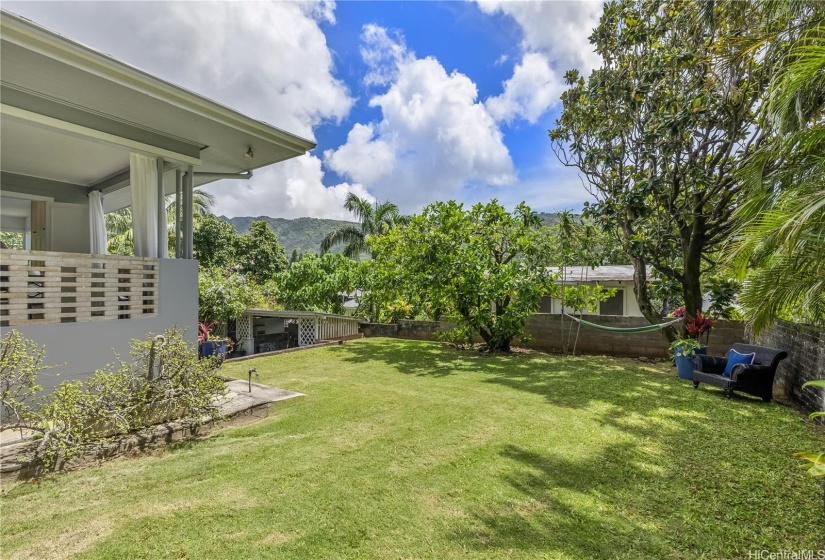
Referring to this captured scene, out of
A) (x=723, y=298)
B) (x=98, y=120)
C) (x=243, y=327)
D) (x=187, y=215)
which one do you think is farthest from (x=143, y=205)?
(x=723, y=298)

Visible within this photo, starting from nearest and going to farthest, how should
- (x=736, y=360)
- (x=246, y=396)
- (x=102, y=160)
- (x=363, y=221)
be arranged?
(x=246, y=396) < (x=736, y=360) < (x=102, y=160) < (x=363, y=221)

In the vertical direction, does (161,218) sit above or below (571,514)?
above

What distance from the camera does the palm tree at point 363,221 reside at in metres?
23.9

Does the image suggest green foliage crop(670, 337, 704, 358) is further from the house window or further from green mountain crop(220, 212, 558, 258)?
Answer: green mountain crop(220, 212, 558, 258)

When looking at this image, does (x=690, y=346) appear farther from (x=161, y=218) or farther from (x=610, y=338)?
(x=161, y=218)

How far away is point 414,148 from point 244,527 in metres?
14.6

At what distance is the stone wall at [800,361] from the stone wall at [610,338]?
1838 mm

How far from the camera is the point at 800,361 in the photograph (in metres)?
5.32

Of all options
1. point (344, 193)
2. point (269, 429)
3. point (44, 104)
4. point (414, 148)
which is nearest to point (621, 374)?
point (269, 429)

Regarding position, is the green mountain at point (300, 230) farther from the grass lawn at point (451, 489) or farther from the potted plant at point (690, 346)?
the grass lawn at point (451, 489)

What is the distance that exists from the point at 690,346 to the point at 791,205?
4.39 meters

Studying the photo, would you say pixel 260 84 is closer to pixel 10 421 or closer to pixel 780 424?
pixel 10 421

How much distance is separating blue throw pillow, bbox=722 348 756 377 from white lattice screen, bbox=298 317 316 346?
9770 millimetres

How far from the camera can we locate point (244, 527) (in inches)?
96.1
